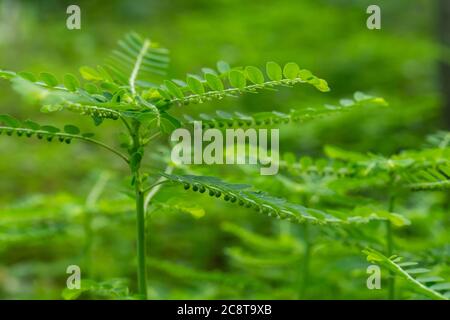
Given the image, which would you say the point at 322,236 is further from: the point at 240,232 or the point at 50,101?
the point at 50,101

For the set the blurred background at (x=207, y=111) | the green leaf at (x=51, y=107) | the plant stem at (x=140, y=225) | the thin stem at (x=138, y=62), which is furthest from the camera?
the blurred background at (x=207, y=111)

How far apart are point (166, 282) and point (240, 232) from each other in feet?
3.95

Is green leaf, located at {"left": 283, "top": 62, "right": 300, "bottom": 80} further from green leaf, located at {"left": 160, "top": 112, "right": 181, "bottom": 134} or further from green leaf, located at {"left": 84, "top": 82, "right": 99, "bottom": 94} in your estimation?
green leaf, located at {"left": 84, "top": 82, "right": 99, "bottom": 94}

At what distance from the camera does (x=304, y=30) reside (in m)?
4.82

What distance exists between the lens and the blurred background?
6.47 feet

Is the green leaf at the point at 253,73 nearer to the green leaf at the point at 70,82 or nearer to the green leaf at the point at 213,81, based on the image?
the green leaf at the point at 213,81

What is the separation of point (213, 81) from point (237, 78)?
42 mm

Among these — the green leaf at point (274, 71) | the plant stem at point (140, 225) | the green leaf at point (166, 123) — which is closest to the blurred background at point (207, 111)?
the plant stem at point (140, 225)

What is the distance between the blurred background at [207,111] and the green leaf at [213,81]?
26cm

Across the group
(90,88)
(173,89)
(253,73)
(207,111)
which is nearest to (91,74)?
(90,88)

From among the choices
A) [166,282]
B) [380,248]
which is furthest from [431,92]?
[380,248]

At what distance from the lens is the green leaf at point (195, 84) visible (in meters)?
1.16

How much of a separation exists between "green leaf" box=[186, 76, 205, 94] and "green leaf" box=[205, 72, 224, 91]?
0.01m
